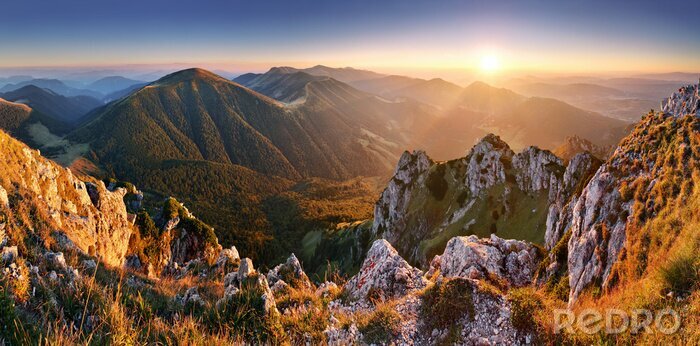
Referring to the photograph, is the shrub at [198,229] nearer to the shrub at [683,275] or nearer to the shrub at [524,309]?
the shrub at [524,309]

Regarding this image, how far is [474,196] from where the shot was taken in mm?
92312

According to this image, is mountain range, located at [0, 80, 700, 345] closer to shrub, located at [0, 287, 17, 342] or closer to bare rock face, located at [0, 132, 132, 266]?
shrub, located at [0, 287, 17, 342]

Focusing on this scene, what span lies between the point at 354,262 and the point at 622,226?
113 m

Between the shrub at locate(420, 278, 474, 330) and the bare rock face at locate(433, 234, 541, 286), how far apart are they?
15423mm

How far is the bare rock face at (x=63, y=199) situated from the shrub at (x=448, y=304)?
22.2 m

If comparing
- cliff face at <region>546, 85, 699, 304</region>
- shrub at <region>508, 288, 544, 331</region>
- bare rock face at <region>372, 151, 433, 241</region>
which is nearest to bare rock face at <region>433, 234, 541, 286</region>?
cliff face at <region>546, 85, 699, 304</region>

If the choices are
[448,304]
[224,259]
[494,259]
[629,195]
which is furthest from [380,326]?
[224,259]

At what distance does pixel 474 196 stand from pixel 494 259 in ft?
220

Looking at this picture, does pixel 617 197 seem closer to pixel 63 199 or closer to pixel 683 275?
pixel 683 275

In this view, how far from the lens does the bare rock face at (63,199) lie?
76.3 feet

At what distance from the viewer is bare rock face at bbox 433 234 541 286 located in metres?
27.8

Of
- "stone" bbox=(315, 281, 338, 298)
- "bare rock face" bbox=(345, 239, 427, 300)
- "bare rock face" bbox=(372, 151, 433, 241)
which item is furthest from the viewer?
"bare rock face" bbox=(372, 151, 433, 241)

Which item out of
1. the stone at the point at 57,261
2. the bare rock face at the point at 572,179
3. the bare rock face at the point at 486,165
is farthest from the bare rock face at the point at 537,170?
the stone at the point at 57,261

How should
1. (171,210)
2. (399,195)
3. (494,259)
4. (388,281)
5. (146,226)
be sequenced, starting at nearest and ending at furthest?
(388,281) < (494,259) < (146,226) < (171,210) < (399,195)
